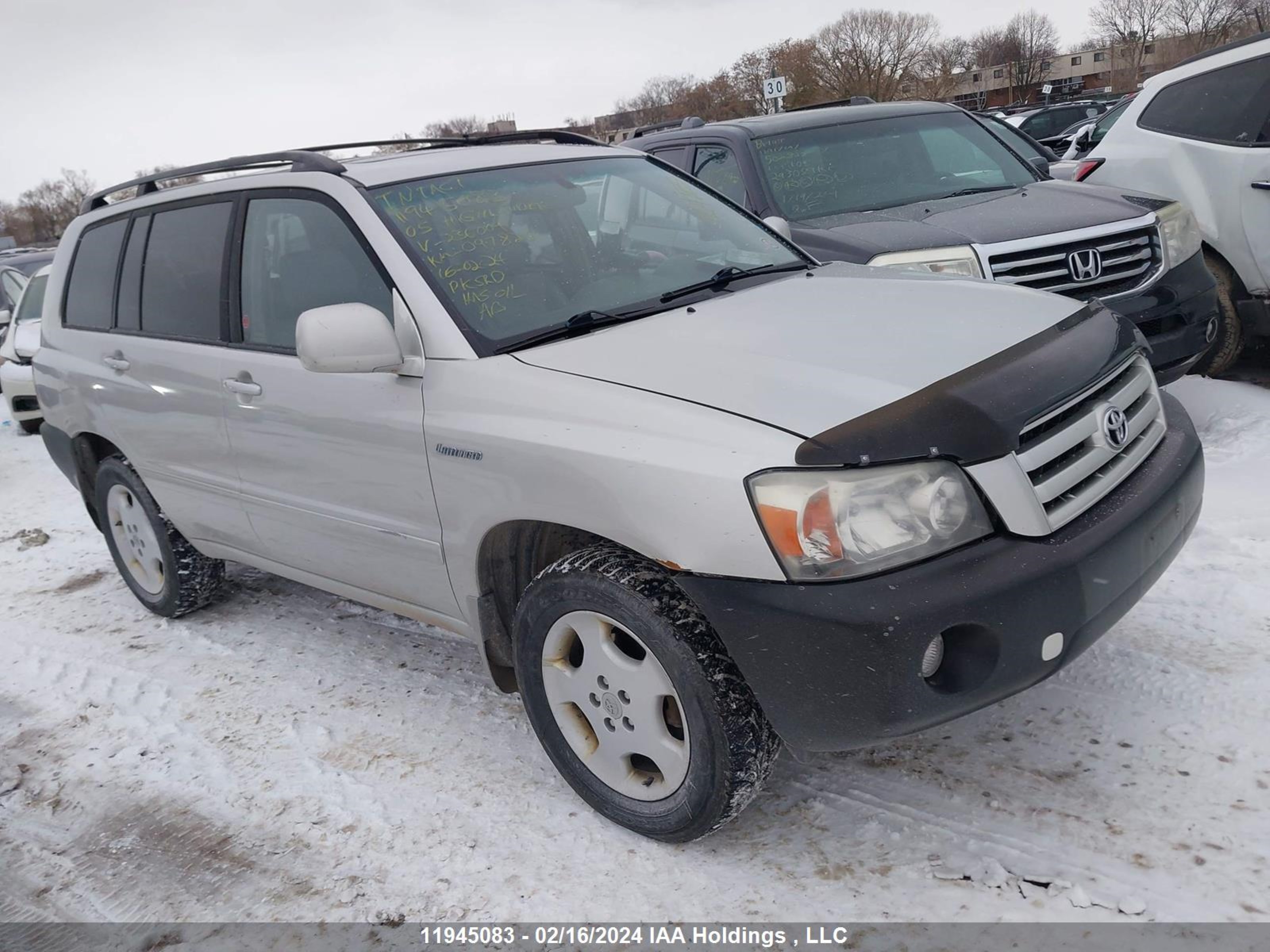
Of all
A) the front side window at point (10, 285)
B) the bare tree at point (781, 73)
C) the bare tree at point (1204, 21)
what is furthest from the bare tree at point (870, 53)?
the front side window at point (10, 285)

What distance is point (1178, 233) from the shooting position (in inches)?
213

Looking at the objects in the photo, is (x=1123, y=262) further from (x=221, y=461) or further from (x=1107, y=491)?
(x=221, y=461)

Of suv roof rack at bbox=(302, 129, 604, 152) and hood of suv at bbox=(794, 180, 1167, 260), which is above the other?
suv roof rack at bbox=(302, 129, 604, 152)

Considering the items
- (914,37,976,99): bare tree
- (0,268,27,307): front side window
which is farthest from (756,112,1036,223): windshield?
(914,37,976,99): bare tree

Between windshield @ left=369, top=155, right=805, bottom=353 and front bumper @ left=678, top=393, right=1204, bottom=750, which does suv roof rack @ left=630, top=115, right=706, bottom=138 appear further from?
front bumper @ left=678, top=393, right=1204, bottom=750

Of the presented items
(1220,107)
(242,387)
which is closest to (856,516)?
(242,387)

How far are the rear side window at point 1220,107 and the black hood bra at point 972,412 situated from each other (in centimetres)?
406

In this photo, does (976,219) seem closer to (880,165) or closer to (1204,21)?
(880,165)

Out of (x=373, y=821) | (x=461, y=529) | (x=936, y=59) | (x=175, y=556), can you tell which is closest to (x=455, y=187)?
(x=461, y=529)

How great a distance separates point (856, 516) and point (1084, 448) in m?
0.71

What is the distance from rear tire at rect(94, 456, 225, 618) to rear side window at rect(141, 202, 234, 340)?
0.81 metres

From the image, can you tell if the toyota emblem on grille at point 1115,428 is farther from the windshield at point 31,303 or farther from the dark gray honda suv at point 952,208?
the windshield at point 31,303

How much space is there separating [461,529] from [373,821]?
2.93 ft

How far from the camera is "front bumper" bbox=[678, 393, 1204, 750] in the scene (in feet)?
7.48
